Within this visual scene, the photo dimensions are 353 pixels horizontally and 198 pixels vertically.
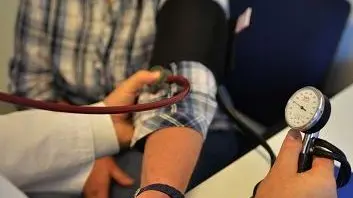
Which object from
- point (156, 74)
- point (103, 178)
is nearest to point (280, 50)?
point (156, 74)

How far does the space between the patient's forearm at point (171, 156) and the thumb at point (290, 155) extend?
179 millimetres

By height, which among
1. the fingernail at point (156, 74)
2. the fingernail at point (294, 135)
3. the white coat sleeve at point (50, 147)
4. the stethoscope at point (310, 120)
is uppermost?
the stethoscope at point (310, 120)

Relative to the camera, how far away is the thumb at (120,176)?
3.18ft

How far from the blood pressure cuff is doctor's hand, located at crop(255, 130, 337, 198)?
333 millimetres

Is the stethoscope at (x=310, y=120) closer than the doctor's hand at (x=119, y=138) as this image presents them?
Yes

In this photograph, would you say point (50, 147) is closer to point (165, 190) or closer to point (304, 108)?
point (165, 190)

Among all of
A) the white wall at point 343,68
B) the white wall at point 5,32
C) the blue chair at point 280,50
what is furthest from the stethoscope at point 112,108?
the white wall at point 5,32

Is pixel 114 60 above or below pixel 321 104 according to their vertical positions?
below

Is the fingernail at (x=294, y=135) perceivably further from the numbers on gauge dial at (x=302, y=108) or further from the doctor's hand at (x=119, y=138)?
the doctor's hand at (x=119, y=138)

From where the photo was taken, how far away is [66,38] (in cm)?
114

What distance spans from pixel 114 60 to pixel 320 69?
1.54 ft

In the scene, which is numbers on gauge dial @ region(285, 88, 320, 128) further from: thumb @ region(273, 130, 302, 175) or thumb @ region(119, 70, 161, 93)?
thumb @ region(119, 70, 161, 93)

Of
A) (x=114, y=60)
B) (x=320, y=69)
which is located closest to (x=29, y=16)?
(x=114, y=60)

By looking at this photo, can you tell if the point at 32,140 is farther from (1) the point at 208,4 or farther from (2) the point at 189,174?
(1) the point at 208,4
